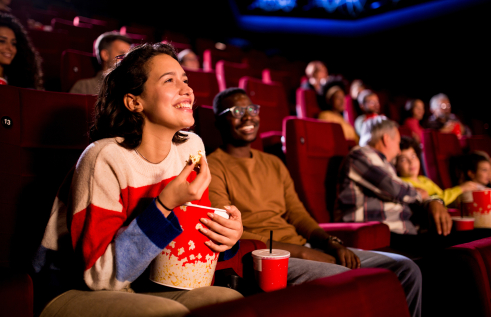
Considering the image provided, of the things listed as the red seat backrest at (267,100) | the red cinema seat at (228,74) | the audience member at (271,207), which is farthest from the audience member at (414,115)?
the audience member at (271,207)

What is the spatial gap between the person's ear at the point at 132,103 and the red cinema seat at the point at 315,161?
814 millimetres

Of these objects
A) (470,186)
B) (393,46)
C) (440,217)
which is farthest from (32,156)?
(393,46)

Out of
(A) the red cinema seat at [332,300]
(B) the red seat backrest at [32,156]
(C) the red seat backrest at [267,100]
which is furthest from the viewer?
(C) the red seat backrest at [267,100]

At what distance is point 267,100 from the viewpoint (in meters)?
2.33

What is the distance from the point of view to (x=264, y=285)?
65cm

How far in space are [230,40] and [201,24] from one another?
1.60 feet

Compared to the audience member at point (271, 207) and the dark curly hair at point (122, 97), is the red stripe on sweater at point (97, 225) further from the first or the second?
the audience member at point (271, 207)

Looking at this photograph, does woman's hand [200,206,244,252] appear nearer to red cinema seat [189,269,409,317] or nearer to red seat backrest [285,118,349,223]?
red cinema seat [189,269,409,317]

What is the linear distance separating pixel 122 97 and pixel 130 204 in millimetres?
226

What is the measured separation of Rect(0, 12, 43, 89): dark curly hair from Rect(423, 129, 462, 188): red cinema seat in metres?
2.03

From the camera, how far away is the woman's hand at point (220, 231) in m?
0.56

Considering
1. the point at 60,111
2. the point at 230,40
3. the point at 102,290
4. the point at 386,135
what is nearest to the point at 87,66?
the point at 60,111

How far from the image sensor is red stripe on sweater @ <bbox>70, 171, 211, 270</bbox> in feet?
1.79

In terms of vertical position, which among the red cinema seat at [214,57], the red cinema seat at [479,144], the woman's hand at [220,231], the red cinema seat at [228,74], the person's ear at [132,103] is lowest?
the woman's hand at [220,231]
